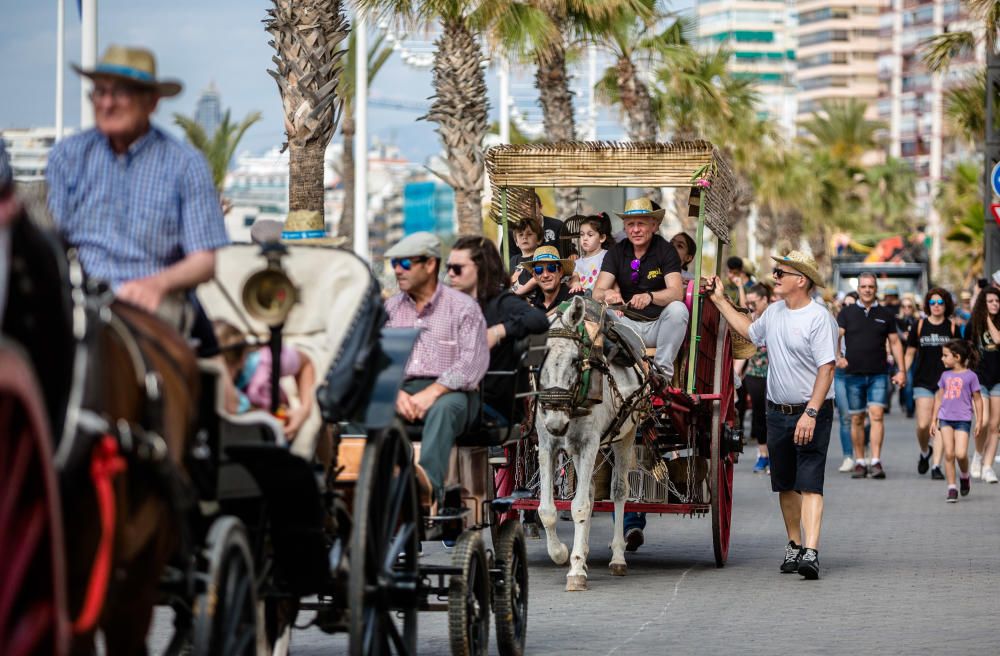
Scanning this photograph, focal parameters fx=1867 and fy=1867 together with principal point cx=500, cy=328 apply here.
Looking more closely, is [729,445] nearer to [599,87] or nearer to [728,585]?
[728,585]

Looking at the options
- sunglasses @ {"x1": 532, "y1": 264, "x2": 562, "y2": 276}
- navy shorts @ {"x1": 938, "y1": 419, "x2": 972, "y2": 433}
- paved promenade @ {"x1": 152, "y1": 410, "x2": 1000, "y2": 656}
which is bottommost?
paved promenade @ {"x1": 152, "y1": 410, "x2": 1000, "y2": 656}

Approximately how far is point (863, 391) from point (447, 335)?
13.1 m

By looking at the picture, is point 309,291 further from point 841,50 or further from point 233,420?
point 841,50

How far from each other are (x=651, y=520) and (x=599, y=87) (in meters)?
22.0

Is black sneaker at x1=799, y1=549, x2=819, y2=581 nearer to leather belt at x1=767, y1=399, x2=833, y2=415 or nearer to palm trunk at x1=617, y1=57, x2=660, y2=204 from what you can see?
leather belt at x1=767, y1=399, x2=833, y2=415

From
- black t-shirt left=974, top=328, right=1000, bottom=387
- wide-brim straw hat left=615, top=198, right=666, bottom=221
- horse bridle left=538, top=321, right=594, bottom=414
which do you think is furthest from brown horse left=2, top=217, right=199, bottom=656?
black t-shirt left=974, top=328, right=1000, bottom=387

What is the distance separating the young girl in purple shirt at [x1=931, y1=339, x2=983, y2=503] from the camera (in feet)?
60.7

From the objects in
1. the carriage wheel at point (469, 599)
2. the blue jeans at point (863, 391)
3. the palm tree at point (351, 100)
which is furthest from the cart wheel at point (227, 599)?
the palm tree at point (351, 100)

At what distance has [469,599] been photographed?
8.18 metres

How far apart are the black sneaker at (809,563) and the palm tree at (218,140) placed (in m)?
41.1

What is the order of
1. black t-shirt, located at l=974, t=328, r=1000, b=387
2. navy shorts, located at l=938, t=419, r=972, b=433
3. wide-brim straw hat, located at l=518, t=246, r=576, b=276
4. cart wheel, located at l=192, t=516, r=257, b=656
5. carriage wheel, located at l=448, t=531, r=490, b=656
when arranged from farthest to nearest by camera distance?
black t-shirt, located at l=974, t=328, r=1000, b=387
navy shorts, located at l=938, t=419, r=972, b=433
wide-brim straw hat, located at l=518, t=246, r=576, b=276
carriage wheel, located at l=448, t=531, r=490, b=656
cart wheel, located at l=192, t=516, r=257, b=656

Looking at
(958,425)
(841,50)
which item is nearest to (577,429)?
(958,425)

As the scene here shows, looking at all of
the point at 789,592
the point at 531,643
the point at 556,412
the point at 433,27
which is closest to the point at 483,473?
the point at 531,643

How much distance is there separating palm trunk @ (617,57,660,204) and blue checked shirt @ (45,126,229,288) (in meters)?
29.4
